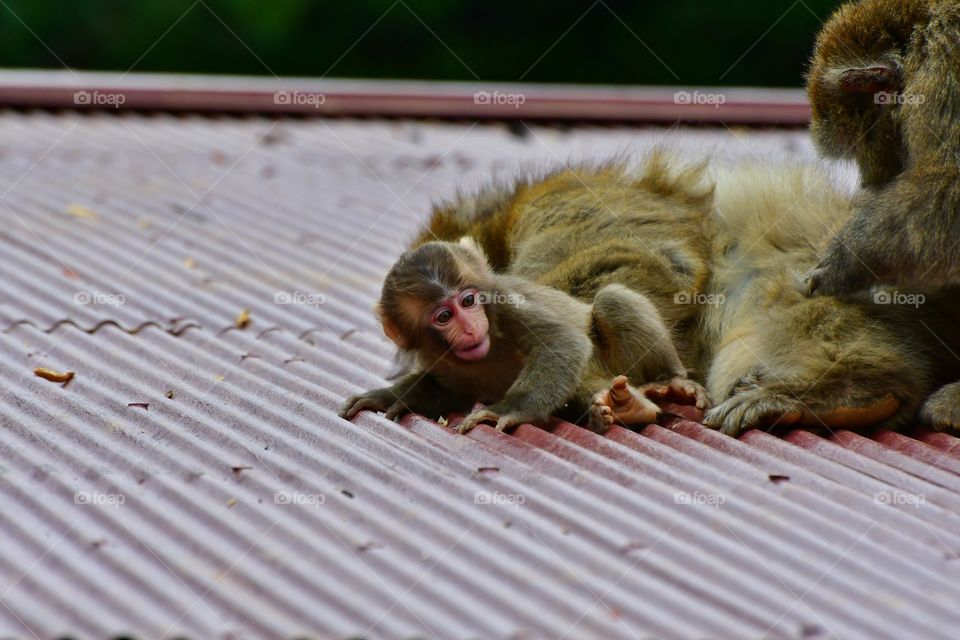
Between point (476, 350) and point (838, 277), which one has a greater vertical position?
point (838, 277)

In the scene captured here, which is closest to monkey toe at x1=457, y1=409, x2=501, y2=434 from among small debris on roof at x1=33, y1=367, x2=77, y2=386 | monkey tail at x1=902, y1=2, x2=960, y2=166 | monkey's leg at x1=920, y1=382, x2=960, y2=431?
monkey's leg at x1=920, y1=382, x2=960, y2=431

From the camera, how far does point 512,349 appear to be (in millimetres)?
5297

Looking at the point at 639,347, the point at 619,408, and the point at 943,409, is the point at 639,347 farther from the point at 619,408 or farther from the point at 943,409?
the point at 943,409

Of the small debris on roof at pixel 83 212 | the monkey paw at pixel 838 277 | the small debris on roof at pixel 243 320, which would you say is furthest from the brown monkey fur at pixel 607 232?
the small debris on roof at pixel 83 212

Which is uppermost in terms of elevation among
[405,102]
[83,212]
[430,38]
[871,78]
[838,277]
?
[871,78]

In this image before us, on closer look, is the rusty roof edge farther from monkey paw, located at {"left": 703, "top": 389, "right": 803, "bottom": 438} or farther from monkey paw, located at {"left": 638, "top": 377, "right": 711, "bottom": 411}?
monkey paw, located at {"left": 703, "top": 389, "right": 803, "bottom": 438}

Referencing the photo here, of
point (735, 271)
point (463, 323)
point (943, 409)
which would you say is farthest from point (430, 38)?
point (943, 409)

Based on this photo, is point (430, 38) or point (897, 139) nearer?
point (897, 139)

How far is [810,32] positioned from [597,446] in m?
21.8

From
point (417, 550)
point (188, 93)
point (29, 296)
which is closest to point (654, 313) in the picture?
point (417, 550)

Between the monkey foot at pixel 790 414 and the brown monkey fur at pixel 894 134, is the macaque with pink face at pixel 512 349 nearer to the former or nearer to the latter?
the monkey foot at pixel 790 414

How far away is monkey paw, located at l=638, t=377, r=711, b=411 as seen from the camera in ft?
17.2

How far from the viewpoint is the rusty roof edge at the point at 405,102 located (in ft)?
39.1

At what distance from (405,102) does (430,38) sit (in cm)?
1401
